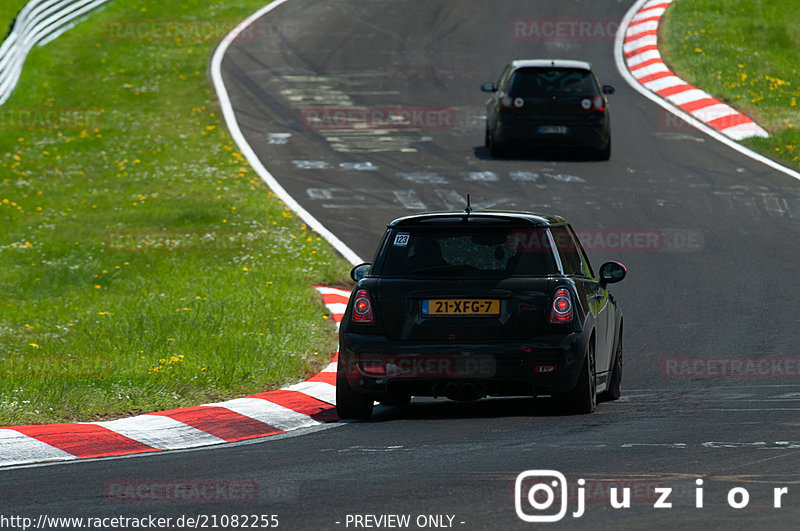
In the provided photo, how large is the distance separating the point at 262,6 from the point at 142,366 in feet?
85.1

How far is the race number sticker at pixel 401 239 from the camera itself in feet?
32.1

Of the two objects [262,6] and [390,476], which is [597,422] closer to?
[390,476]

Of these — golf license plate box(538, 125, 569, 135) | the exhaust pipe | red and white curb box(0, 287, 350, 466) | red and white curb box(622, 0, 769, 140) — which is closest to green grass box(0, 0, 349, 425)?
red and white curb box(0, 287, 350, 466)

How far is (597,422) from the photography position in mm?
9062

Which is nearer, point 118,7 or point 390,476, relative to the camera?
point 390,476

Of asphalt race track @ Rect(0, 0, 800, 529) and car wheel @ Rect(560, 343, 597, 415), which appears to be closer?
asphalt race track @ Rect(0, 0, 800, 529)

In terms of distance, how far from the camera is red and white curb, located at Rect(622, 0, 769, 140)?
24.4 meters

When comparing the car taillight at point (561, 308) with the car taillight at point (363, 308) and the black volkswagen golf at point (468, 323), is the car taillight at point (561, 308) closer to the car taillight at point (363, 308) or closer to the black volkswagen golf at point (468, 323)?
the black volkswagen golf at point (468, 323)

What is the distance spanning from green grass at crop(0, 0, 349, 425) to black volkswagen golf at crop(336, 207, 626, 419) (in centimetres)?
166

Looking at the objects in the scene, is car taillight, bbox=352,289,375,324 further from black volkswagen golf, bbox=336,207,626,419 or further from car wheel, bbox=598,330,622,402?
car wheel, bbox=598,330,622,402

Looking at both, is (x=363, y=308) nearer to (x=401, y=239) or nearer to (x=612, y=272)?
(x=401, y=239)

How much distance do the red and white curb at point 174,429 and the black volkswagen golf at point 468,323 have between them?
22.3 inches

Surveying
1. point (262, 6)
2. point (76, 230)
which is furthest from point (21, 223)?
point (262, 6)

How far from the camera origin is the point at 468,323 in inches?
368
